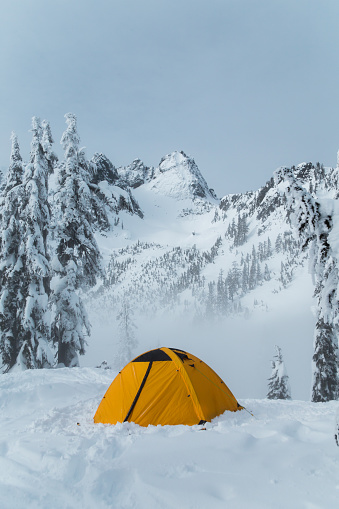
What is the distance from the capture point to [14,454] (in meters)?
4.23

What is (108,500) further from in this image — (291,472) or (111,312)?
(111,312)

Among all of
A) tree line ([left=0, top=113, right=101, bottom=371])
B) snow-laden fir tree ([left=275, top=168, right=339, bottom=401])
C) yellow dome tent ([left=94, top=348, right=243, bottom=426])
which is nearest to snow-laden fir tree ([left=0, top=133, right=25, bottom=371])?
tree line ([left=0, top=113, right=101, bottom=371])

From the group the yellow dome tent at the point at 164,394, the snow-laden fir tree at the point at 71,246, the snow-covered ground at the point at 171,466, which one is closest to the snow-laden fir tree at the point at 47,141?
the snow-laden fir tree at the point at 71,246

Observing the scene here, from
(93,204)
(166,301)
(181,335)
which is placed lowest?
(181,335)

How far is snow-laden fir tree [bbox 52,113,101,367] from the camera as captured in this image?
560 inches

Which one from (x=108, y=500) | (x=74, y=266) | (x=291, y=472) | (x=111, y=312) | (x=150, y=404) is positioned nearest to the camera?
(x=108, y=500)

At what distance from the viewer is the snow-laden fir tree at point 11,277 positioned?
14484mm

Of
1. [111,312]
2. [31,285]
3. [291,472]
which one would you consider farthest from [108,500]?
[111,312]

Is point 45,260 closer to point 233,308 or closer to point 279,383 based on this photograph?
point 279,383

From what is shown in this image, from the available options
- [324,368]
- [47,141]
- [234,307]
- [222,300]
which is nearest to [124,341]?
[324,368]

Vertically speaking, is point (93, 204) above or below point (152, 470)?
above

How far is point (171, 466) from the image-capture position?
154 inches

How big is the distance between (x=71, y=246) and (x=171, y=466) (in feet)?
39.8

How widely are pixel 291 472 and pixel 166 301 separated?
530ft
